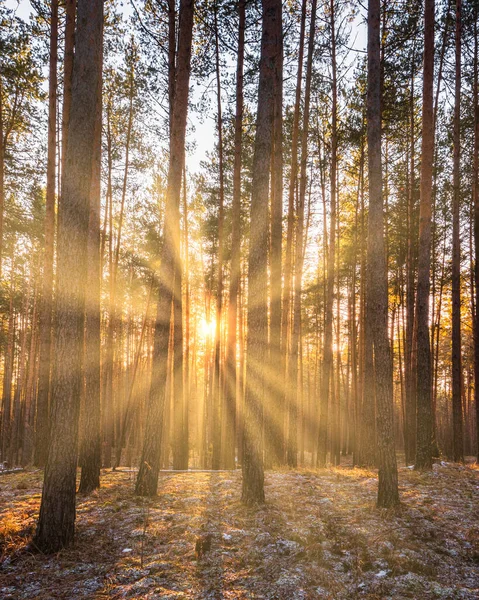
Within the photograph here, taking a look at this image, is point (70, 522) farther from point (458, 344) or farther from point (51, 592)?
point (458, 344)

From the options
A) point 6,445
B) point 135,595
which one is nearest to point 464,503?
point 135,595

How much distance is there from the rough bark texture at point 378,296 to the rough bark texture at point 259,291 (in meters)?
1.72

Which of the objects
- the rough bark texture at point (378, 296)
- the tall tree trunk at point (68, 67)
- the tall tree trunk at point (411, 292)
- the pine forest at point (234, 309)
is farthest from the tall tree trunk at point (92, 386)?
the tall tree trunk at point (411, 292)

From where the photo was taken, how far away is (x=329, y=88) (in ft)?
41.4

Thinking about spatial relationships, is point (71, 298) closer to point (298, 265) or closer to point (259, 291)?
point (259, 291)

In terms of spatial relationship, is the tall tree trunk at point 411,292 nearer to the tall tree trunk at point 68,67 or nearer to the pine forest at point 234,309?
the pine forest at point 234,309

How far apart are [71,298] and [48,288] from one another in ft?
18.6

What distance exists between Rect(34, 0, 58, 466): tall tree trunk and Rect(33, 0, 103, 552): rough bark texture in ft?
17.9

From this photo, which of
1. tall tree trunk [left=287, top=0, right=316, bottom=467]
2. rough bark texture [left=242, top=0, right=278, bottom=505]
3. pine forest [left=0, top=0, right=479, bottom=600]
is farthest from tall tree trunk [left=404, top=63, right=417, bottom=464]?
rough bark texture [left=242, top=0, right=278, bottom=505]

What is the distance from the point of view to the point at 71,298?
14.3 feet

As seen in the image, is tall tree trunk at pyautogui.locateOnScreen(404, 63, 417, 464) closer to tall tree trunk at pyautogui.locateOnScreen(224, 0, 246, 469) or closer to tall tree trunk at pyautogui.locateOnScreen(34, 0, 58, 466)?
tall tree trunk at pyautogui.locateOnScreen(224, 0, 246, 469)

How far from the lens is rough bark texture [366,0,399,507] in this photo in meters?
5.38

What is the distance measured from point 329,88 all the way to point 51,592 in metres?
14.9

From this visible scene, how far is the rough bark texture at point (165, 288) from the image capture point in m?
6.05
